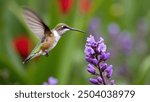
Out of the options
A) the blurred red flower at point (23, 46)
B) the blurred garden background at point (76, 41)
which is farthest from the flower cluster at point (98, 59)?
the blurred red flower at point (23, 46)

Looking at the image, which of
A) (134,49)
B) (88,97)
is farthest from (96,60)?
(134,49)

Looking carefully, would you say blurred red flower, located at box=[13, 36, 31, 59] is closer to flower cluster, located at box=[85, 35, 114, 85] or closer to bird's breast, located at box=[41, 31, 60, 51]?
bird's breast, located at box=[41, 31, 60, 51]

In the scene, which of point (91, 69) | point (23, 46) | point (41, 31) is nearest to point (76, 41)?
point (23, 46)

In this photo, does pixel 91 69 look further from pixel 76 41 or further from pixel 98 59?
pixel 76 41

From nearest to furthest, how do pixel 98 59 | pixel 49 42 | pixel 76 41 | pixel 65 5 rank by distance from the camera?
pixel 98 59 < pixel 49 42 < pixel 65 5 < pixel 76 41

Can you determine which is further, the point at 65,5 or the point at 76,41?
the point at 76,41

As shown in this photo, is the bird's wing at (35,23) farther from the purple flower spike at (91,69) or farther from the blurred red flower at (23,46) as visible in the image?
the blurred red flower at (23,46)

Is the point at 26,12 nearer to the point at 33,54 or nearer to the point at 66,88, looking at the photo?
the point at 33,54
